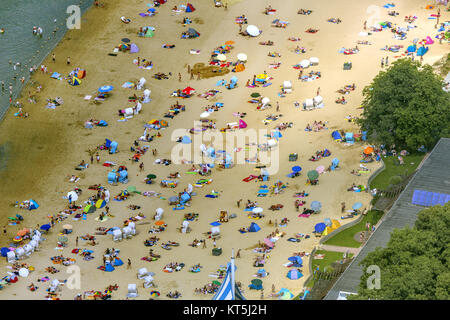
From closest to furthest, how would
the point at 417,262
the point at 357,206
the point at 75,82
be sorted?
the point at 417,262 → the point at 357,206 → the point at 75,82

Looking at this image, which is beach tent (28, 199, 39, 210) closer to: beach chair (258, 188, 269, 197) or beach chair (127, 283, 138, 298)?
beach chair (127, 283, 138, 298)


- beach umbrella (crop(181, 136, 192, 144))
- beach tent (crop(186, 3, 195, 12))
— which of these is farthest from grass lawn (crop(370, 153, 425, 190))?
beach tent (crop(186, 3, 195, 12))

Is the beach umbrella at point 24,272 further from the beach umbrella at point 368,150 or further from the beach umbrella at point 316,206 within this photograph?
the beach umbrella at point 368,150

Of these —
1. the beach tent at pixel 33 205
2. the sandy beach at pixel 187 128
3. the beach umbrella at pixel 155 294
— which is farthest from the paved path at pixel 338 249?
the beach tent at pixel 33 205

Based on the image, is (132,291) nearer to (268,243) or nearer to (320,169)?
(268,243)

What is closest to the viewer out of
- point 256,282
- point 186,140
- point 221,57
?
point 256,282

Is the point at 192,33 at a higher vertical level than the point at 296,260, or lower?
higher

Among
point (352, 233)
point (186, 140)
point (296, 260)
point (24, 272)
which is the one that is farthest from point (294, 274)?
point (186, 140)
